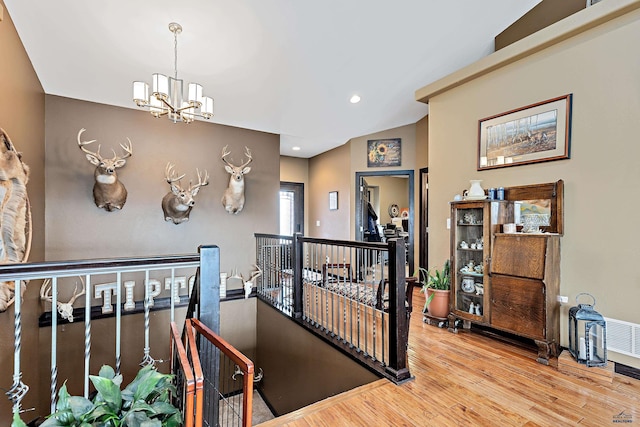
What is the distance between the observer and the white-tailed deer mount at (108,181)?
11.9 ft

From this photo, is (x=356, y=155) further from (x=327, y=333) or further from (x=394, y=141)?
(x=327, y=333)

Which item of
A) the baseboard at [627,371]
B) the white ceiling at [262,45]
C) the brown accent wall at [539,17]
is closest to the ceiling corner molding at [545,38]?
the white ceiling at [262,45]

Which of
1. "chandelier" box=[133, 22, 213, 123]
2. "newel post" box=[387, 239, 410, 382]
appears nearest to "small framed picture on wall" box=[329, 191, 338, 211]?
"chandelier" box=[133, 22, 213, 123]

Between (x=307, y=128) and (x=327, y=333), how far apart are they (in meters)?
3.52

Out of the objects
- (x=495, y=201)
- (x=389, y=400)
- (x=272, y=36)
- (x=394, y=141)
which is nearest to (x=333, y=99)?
(x=272, y=36)

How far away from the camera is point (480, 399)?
2.07 meters

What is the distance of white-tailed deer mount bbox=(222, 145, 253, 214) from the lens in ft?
14.7

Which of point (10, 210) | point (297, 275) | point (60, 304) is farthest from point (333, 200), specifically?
point (10, 210)

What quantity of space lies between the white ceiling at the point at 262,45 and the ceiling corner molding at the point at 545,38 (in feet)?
0.88

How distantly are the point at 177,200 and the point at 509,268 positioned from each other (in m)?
4.10

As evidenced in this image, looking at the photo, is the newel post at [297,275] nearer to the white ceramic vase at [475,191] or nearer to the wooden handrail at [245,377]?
the white ceramic vase at [475,191]

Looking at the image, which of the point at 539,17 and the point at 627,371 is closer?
the point at 627,371

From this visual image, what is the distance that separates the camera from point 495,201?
3117 mm

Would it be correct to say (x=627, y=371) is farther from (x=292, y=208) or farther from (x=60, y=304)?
(x=292, y=208)
